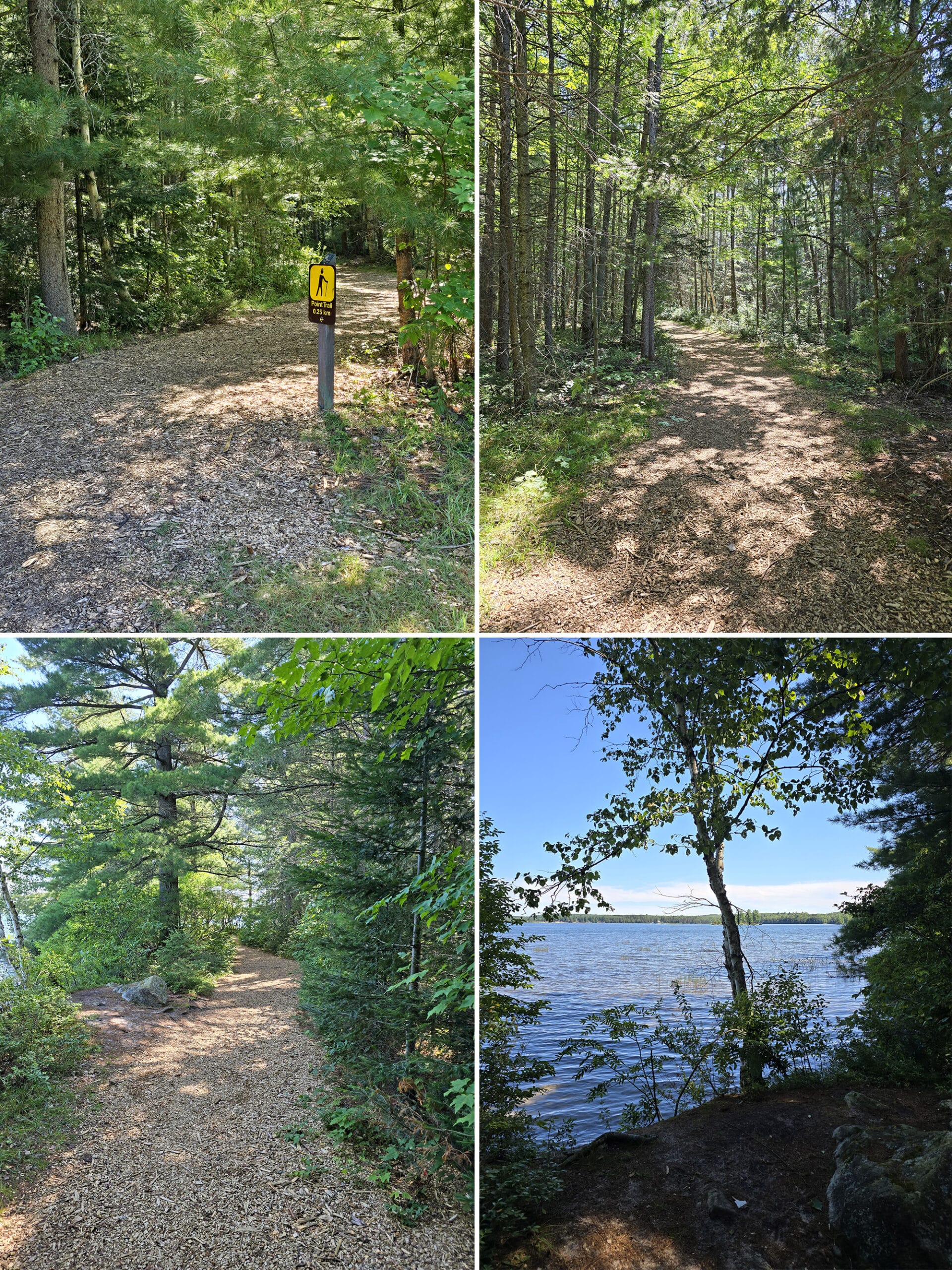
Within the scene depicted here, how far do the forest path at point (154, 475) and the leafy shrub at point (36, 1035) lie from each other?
2.98m

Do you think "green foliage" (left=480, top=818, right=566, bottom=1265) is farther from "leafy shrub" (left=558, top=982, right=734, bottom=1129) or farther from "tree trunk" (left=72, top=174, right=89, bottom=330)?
"tree trunk" (left=72, top=174, right=89, bottom=330)

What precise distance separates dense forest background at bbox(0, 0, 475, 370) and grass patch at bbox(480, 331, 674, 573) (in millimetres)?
1008

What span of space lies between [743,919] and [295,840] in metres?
4.96

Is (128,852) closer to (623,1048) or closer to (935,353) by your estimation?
(623,1048)

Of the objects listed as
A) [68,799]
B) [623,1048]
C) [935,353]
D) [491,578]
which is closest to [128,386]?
[68,799]

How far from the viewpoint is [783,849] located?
3.91 metres

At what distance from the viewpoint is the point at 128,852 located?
24.6ft

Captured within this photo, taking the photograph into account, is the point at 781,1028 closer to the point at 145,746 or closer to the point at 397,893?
the point at 397,893

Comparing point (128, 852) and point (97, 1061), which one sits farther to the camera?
point (128, 852)

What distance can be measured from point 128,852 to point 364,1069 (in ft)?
13.4

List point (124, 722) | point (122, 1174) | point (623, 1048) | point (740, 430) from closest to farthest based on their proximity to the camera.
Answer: point (623, 1048) < point (122, 1174) < point (124, 722) < point (740, 430)

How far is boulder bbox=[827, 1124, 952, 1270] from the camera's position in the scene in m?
2.88

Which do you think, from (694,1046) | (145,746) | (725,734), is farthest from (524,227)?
(145,746)

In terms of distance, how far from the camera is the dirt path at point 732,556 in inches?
157
